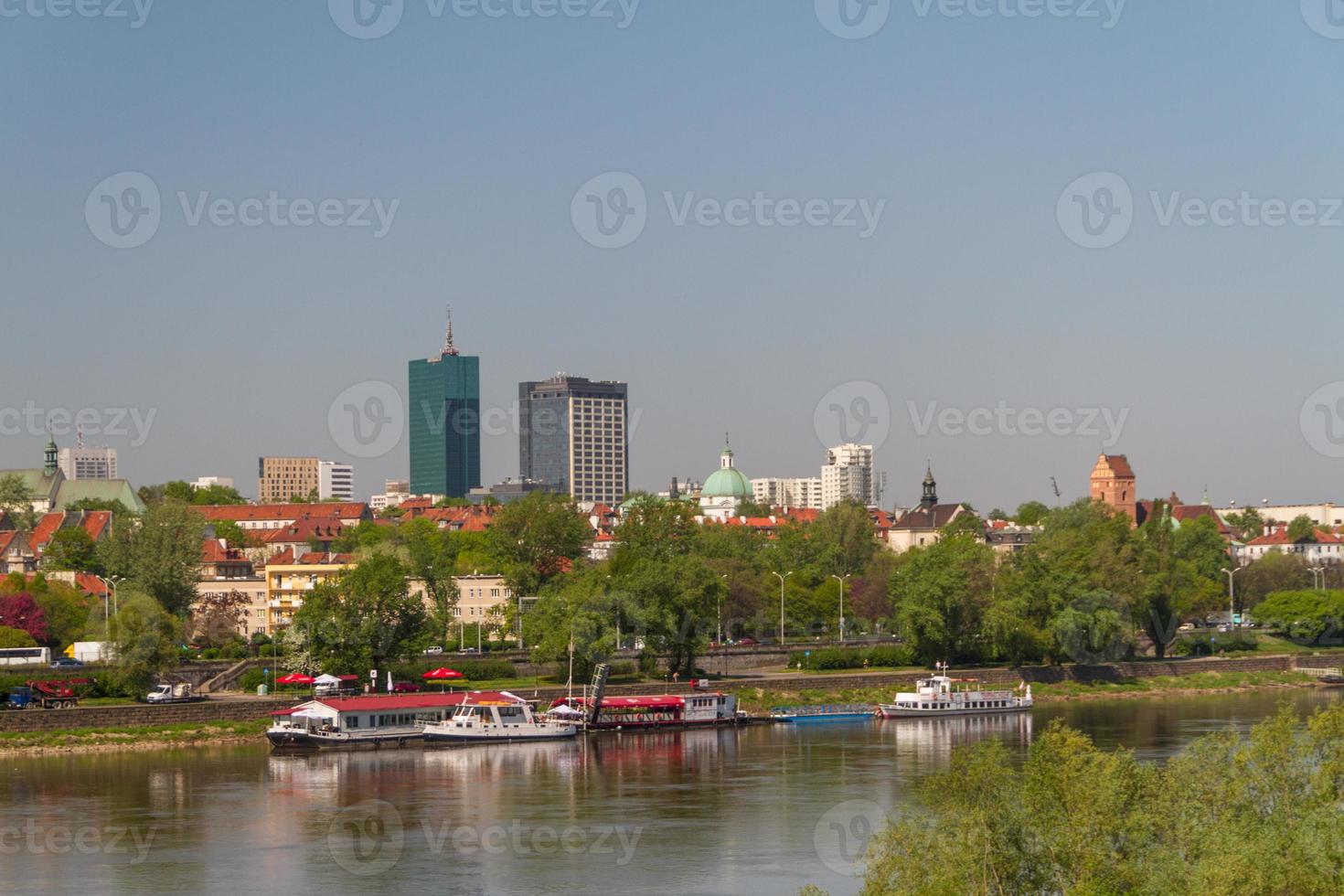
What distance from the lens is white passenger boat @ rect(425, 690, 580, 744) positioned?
67.6 meters

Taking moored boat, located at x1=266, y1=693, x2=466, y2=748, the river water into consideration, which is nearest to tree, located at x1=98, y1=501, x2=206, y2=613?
moored boat, located at x1=266, y1=693, x2=466, y2=748

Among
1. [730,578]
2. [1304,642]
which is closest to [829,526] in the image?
[730,578]

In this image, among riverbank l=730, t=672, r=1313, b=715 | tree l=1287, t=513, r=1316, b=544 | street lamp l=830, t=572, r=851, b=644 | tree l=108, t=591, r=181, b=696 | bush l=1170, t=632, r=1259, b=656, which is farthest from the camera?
tree l=1287, t=513, r=1316, b=544

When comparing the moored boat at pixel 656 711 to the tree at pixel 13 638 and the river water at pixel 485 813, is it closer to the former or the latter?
the river water at pixel 485 813

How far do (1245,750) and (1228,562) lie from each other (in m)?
101

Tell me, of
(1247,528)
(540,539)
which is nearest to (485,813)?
(540,539)

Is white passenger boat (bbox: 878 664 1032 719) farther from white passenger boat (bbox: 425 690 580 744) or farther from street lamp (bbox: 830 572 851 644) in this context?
street lamp (bbox: 830 572 851 644)

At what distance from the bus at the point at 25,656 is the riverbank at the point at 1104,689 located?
29.9 meters

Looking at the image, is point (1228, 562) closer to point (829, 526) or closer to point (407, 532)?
point (829, 526)

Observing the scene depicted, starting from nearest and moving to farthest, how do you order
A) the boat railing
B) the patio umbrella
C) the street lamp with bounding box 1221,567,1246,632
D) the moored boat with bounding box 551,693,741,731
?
1. the moored boat with bounding box 551,693,741,731
2. the boat railing
3. the patio umbrella
4. the street lamp with bounding box 1221,567,1246,632

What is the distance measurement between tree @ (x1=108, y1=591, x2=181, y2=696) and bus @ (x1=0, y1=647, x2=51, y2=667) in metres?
9.18

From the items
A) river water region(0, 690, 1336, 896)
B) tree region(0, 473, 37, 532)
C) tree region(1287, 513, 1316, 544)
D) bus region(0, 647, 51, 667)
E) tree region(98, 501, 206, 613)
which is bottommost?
river water region(0, 690, 1336, 896)

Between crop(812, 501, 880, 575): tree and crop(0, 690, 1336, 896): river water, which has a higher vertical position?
crop(812, 501, 880, 575): tree

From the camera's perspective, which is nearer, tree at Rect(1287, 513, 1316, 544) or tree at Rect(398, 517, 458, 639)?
tree at Rect(398, 517, 458, 639)
